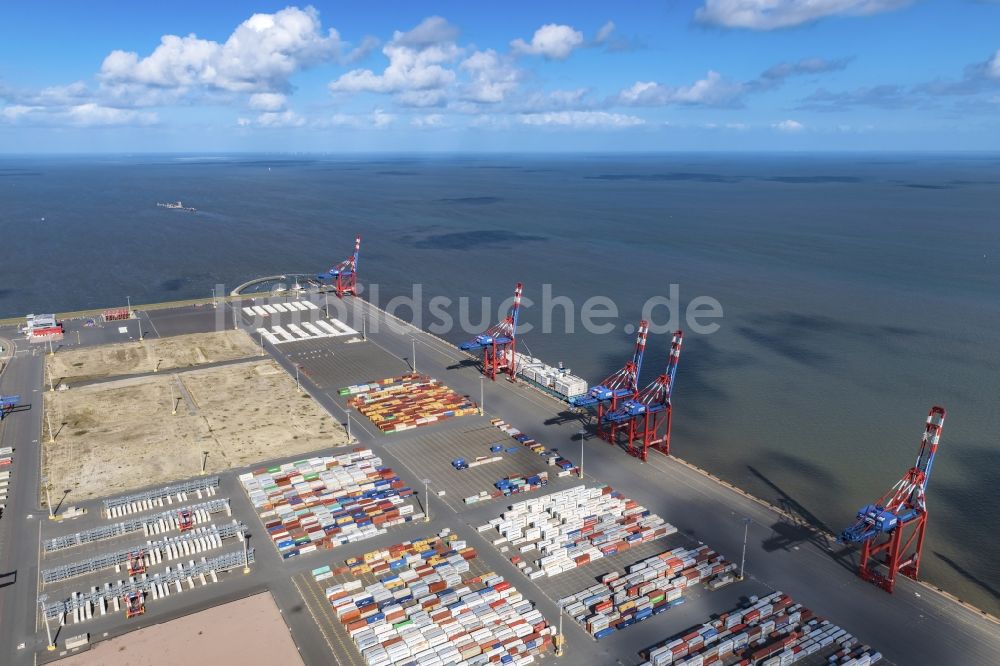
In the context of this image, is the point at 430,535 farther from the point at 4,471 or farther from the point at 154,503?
the point at 4,471

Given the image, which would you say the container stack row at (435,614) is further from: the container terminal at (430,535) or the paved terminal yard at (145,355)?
the paved terminal yard at (145,355)

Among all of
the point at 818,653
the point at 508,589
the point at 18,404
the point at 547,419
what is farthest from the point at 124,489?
the point at 818,653

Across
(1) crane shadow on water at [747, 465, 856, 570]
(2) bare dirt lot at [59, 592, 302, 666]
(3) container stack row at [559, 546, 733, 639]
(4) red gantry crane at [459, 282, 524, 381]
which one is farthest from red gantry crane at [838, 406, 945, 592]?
(4) red gantry crane at [459, 282, 524, 381]

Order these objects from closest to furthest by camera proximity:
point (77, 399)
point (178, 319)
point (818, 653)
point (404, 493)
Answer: point (818, 653) → point (404, 493) → point (77, 399) → point (178, 319)

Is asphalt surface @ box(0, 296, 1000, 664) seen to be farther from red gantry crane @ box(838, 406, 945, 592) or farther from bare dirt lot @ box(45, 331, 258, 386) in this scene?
bare dirt lot @ box(45, 331, 258, 386)

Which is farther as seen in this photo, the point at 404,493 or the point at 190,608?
the point at 404,493

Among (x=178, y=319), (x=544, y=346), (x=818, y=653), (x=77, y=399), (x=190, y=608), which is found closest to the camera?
(x=818, y=653)

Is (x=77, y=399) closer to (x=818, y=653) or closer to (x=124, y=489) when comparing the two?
(x=124, y=489)
